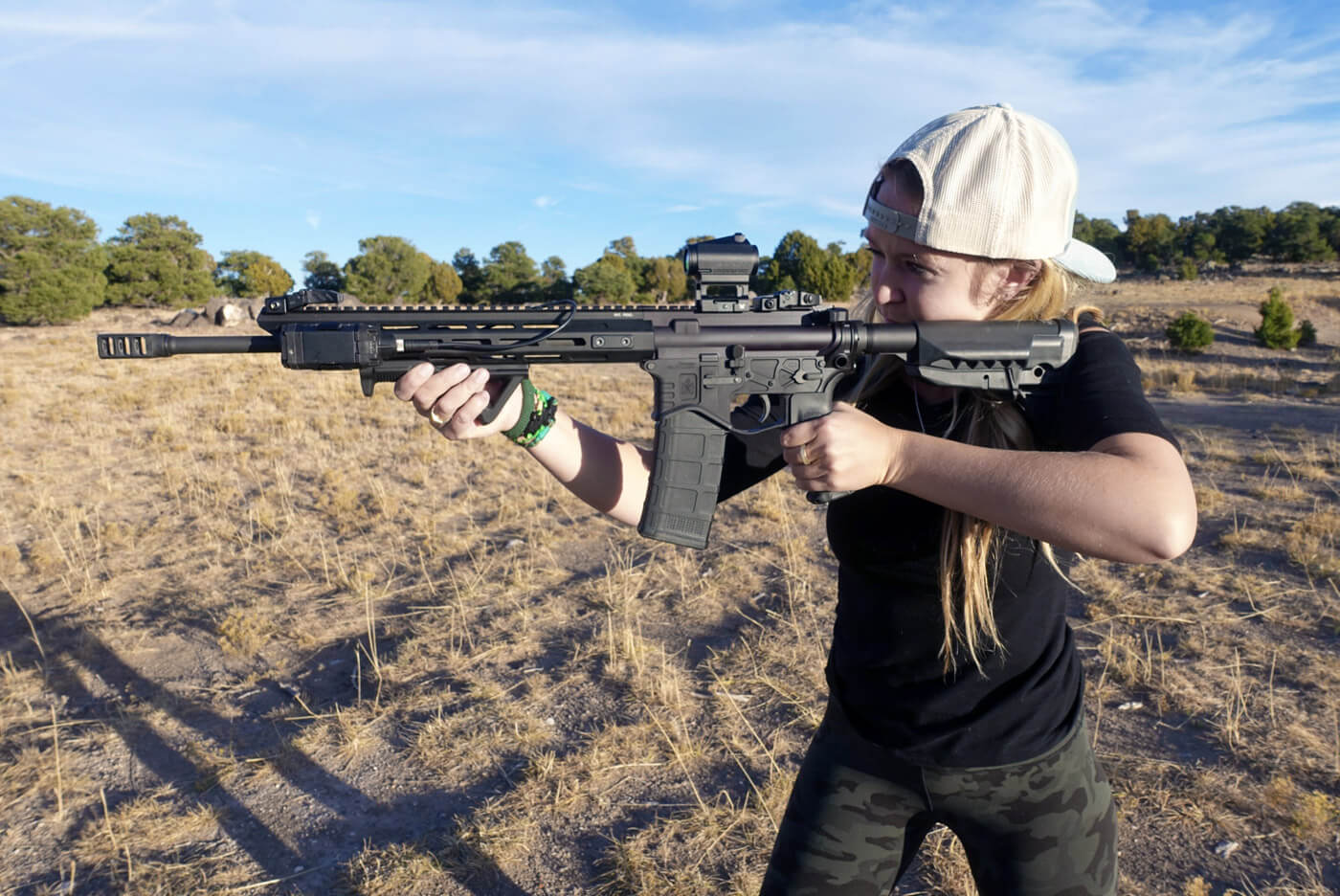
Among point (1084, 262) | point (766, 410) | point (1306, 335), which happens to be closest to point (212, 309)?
point (766, 410)

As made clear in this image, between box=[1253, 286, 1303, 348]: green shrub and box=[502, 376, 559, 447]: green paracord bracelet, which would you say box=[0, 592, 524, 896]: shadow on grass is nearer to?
box=[502, 376, 559, 447]: green paracord bracelet

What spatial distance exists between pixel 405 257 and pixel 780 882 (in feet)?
149

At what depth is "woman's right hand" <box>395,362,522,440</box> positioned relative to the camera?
2336 mm

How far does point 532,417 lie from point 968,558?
1.32m

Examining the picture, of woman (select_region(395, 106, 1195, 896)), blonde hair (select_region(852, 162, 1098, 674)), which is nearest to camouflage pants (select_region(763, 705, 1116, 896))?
woman (select_region(395, 106, 1195, 896))

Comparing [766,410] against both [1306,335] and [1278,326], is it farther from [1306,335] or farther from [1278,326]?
[1306,335]

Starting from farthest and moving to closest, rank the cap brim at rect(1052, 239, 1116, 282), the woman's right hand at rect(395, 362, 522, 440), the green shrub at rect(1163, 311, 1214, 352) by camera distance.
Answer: the green shrub at rect(1163, 311, 1214, 352), the woman's right hand at rect(395, 362, 522, 440), the cap brim at rect(1052, 239, 1116, 282)

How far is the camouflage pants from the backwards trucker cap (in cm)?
126

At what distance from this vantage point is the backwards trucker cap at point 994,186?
1.82m

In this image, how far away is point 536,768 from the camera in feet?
13.0

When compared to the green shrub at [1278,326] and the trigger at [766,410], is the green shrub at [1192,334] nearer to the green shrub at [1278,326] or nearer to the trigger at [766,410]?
the green shrub at [1278,326]

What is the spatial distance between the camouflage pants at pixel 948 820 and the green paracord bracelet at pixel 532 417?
1208 mm

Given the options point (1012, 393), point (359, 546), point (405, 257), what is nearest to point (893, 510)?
point (1012, 393)

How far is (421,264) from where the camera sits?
43.7 metres
